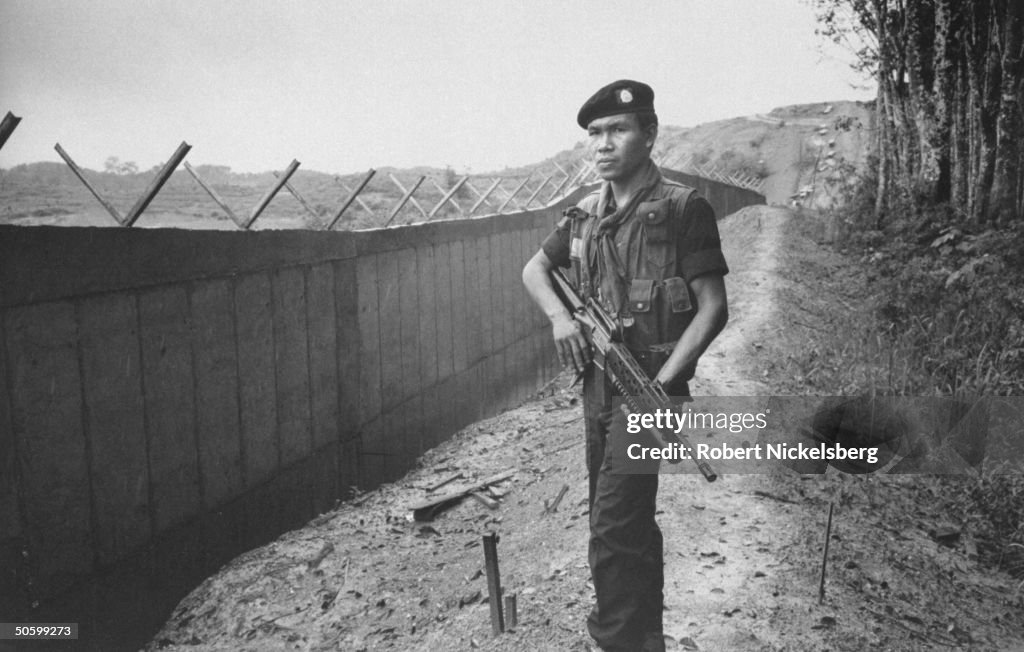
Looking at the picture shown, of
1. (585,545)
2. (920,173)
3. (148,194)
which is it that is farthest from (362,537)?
(920,173)

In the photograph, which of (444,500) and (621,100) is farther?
(444,500)

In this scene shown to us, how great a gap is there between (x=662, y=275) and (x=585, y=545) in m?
1.88

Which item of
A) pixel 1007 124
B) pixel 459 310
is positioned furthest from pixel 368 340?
pixel 1007 124

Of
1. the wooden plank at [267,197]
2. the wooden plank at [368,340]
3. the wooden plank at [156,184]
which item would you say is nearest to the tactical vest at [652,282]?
the wooden plank at [156,184]

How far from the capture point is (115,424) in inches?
134

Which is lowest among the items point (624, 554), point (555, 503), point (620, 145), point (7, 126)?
point (555, 503)

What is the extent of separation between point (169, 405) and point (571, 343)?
2.37 metres

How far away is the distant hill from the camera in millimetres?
4355

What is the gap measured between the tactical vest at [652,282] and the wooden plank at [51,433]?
2333 mm

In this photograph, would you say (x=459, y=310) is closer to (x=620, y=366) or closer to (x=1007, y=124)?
(x=620, y=366)

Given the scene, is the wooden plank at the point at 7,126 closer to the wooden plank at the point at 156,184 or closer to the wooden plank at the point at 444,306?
the wooden plank at the point at 156,184

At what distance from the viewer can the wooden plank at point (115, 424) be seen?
3295 millimetres

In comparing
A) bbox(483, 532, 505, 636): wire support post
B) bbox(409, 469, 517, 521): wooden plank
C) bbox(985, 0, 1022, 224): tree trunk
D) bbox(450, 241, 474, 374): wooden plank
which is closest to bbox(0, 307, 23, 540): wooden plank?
bbox(483, 532, 505, 636): wire support post

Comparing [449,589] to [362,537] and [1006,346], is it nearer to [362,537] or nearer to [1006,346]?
[362,537]
